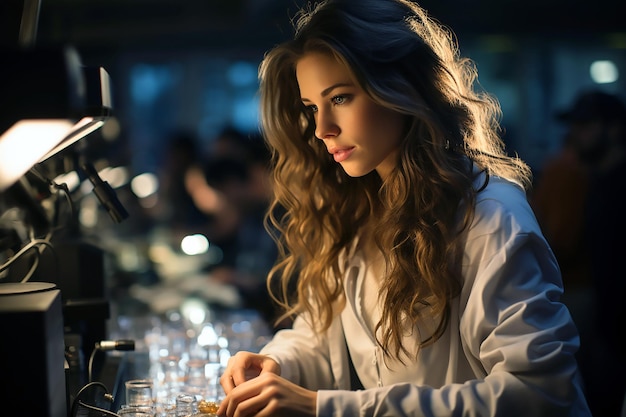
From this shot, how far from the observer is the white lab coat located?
169 centimetres

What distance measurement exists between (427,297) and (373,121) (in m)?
0.48

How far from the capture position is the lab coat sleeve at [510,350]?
66.5 inches

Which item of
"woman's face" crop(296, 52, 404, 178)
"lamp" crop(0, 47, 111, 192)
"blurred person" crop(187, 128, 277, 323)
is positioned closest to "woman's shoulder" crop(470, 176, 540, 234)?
"woman's face" crop(296, 52, 404, 178)

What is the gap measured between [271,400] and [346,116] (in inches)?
29.5

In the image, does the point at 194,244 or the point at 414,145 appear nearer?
the point at 414,145

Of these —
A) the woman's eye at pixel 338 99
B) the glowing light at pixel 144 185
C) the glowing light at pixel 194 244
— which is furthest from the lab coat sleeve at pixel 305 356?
the glowing light at pixel 144 185

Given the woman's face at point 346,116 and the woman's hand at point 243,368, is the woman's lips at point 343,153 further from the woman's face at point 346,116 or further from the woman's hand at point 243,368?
the woman's hand at point 243,368

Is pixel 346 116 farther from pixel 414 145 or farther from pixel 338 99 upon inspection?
pixel 414 145

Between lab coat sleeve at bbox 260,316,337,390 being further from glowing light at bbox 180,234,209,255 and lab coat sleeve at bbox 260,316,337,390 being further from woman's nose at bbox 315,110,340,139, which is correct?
glowing light at bbox 180,234,209,255

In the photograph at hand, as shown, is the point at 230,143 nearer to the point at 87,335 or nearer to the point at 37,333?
the point at 87,335

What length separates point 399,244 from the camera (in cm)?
201

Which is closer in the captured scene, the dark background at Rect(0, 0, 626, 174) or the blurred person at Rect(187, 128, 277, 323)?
the blurred person at Rect(187, 128, 277, 323)

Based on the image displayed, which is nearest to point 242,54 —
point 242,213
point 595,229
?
point 242,213

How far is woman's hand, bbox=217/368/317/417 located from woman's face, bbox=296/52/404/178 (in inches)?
24.3
